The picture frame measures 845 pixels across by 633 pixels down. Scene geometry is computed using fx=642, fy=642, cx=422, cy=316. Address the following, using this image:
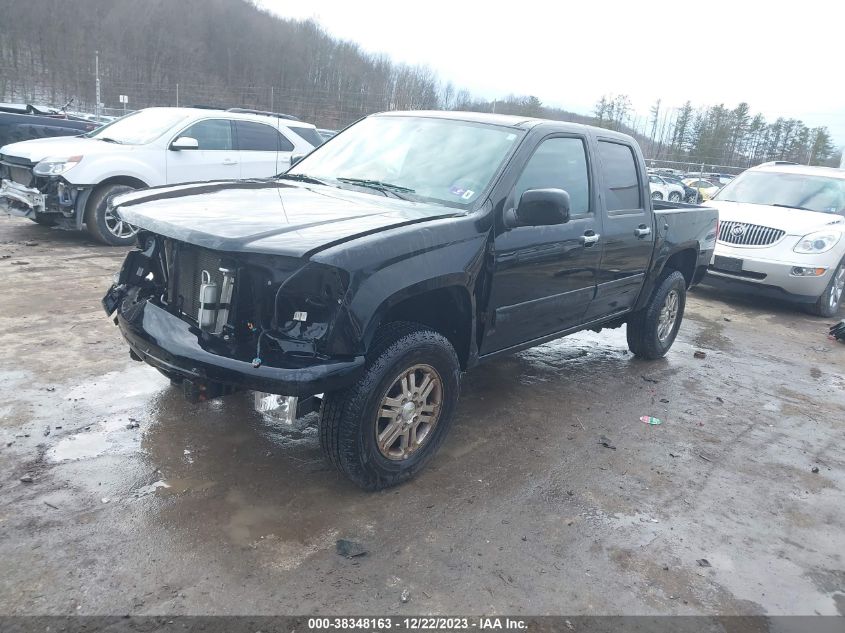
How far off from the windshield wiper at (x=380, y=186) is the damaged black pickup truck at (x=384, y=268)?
3 centimetres

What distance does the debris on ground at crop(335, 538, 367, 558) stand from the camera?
2.86 metres

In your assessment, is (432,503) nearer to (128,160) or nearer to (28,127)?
(128,160)

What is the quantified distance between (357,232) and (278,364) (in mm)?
723

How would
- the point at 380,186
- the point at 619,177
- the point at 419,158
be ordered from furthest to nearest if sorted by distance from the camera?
the point at 619,177
the point at 419,158
the point at 380,186

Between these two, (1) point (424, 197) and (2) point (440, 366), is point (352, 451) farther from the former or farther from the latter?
(1) point (424, 197)

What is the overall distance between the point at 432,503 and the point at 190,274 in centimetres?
169

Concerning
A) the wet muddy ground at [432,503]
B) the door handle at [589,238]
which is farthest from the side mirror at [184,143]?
the door handle at [589,238]

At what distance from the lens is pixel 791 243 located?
28.0 feet

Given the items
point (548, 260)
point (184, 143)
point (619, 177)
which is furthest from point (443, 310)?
point (184, 143)

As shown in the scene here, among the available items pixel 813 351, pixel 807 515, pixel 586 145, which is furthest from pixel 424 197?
pixel 813 351

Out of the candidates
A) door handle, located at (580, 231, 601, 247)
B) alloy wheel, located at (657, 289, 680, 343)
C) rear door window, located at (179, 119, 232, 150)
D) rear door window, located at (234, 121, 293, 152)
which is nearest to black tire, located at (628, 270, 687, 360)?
alloy wheel, located at (657, 289, 680, 343)

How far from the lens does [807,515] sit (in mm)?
3639

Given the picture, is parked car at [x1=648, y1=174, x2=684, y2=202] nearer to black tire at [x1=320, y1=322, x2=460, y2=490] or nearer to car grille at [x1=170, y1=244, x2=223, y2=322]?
black tire at [x1=320, y1=322, x2=460, y2=490]

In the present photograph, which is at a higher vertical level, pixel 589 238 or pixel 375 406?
pixel 589 238
